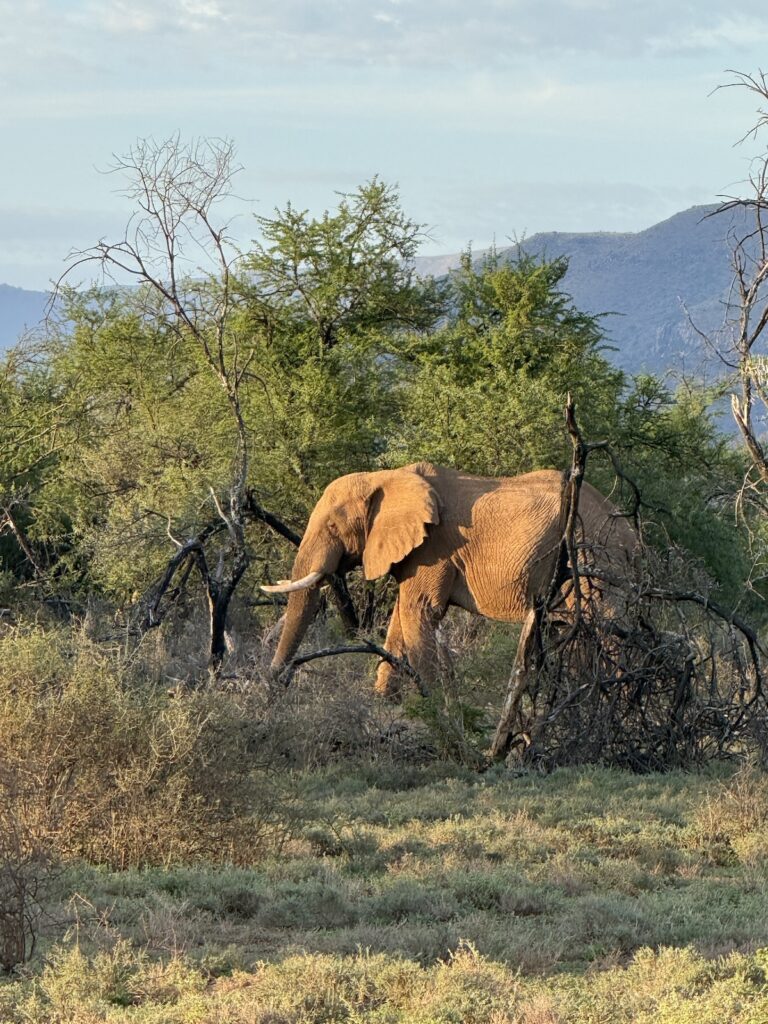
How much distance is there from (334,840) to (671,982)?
328 cm

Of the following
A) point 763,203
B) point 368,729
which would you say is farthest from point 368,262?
point 763,203

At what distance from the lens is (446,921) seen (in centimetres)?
794

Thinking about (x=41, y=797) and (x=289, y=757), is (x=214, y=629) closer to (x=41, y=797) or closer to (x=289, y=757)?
(x=289, y=757)

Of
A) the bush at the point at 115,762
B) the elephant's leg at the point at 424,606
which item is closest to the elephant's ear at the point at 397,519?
the elephant's leg at the point at 424,606

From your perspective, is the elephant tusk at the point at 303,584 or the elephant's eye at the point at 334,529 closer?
the elephant tusk at the point at 303,584

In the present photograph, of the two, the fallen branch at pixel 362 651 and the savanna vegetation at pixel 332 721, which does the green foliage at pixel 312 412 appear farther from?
the fallen branch at pixel 362 651

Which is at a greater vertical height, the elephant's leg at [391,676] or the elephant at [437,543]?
the elephant at [437,543]

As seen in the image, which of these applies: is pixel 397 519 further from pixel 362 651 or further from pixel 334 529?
pixel 362 651

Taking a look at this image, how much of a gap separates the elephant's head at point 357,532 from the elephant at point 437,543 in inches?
0.4

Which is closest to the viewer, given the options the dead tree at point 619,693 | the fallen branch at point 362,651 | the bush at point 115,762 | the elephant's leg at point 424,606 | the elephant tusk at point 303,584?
the bush at point 115,762

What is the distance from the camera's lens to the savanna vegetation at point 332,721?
7059mm

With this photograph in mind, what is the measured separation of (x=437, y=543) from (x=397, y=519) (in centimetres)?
52

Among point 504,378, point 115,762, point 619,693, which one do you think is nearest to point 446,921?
point 115,762

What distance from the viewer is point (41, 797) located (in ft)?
28.7
